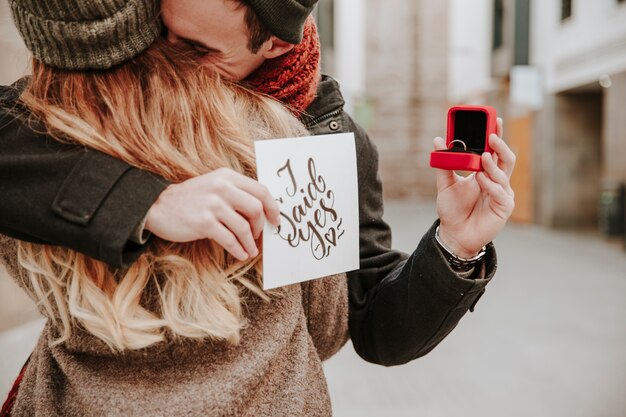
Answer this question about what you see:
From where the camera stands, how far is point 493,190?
1.04m

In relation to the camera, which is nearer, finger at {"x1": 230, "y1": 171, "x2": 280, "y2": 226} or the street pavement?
finger at {"x1": 230, "y1": 171, "x2": 280, "y2": 226}

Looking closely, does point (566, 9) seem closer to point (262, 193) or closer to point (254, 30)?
point (254, 30)

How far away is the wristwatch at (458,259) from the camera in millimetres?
1146

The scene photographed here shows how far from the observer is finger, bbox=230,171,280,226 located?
2.88ft

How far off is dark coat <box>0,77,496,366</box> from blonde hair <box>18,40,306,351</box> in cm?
4

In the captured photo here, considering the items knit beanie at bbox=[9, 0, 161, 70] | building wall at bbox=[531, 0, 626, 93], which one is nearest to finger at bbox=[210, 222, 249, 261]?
knit beanie at bbox=[9, 0, 161, 70]

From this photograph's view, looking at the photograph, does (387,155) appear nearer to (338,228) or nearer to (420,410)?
(420,410)

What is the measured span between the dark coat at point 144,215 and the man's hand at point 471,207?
43 millimetres

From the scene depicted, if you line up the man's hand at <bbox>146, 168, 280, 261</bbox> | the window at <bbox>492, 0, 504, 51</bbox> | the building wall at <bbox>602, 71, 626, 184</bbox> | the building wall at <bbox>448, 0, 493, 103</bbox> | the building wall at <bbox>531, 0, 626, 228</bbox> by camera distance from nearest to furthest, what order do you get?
the man's hand at <bbox>146, 168, 280, 261</bbox>
the building wall at <bbox>602, 71, 626, 184</bbox>
the building wall at <bbox>531, 0, 626, 228</bbox>
the window at <bbox>492, 0, 504, 51</bbox>
the building wall at <bbox>448, 0, 493, 103</bbox>

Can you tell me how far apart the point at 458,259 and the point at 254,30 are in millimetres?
522

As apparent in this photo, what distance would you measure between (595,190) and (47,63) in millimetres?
13078

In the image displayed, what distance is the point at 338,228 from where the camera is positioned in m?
1.10

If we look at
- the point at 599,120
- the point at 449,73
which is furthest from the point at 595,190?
the point at 449,73

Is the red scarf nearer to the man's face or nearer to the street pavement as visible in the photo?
the man's face
